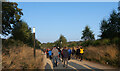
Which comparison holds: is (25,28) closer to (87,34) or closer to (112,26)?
(112,26)

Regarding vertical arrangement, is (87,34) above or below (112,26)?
above

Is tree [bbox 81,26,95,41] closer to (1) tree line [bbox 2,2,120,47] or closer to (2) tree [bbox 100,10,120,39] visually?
(1) tree line [bbox 2,2,120,47]

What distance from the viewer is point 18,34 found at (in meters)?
29.8

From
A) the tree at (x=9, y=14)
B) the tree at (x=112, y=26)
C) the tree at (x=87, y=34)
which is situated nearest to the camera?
the tree at (x=9, y=14)

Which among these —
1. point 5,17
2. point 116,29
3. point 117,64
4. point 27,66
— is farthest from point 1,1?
point 116,29

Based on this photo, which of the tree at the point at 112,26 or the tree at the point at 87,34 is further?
the tree at the point at 87,34

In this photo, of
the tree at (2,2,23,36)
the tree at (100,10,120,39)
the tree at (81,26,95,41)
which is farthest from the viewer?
the tree at (81,26,95,41)

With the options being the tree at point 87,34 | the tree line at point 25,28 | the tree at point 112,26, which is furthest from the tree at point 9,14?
the tree at point 87,34

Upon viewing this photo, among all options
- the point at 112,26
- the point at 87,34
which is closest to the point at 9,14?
the point at 112,26

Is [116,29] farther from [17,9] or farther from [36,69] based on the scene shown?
[36,69]

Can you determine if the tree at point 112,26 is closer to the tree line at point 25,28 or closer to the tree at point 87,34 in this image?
the tree line at point 25,28

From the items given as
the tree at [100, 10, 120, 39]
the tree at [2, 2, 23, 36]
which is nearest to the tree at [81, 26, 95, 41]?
the tree at [100, 10, 120, 39]

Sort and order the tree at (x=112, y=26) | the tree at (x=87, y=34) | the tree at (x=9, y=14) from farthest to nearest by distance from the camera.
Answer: the tree at (x=87, y=34) < the tree at (x=112, y=26) < the tree at (x=9, y=14)

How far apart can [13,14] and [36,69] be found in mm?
11842
